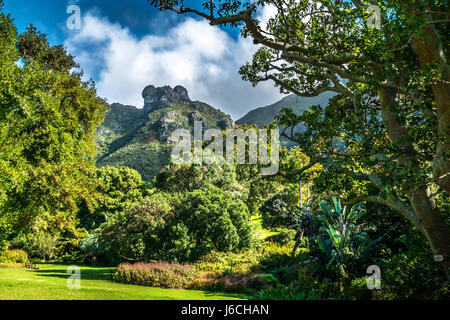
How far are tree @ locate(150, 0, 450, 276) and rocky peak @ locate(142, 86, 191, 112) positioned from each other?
107 meters

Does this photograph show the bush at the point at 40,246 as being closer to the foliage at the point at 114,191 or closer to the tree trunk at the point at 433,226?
the foliage at the point at 114,191

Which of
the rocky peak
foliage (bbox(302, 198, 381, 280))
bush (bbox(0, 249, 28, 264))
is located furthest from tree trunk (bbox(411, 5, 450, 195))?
the rocky peak

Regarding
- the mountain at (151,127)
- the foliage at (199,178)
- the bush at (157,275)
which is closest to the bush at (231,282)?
the bush at (157,275)

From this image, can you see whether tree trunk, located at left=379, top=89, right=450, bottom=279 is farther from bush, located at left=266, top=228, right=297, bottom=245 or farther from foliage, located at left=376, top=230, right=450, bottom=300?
bush, located at left=266, top=228, right=297, bottom=245

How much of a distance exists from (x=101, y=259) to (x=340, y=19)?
28047mm

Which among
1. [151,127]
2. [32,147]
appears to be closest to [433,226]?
[32,147]

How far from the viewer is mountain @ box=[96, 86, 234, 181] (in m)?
63.0

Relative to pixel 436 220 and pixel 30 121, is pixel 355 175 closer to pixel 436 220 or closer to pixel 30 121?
pixel 436 220

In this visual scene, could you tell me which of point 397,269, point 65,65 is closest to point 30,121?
point 65,65

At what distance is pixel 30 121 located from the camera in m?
11.1

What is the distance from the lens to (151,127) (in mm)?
83438

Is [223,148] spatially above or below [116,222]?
above

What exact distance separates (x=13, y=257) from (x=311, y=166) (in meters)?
28.6
